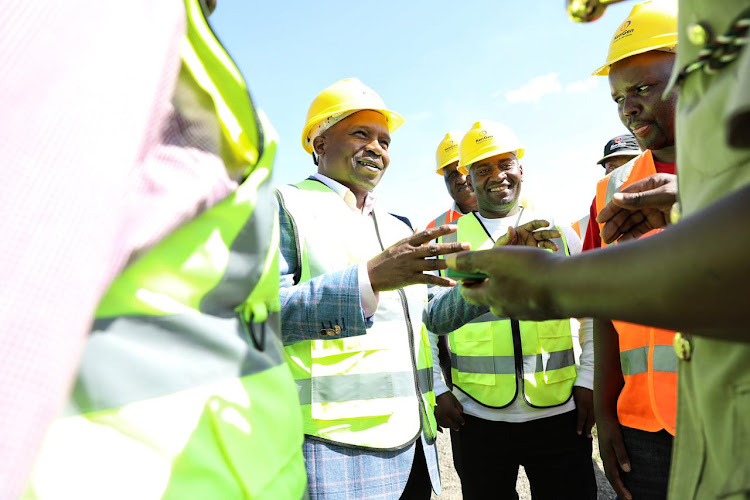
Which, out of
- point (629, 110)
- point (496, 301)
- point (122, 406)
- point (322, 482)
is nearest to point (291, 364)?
point (322, 482)

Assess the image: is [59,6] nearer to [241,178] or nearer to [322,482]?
[241,178]

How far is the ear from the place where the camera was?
118 inches

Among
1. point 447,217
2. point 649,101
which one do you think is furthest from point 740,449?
point 447,217

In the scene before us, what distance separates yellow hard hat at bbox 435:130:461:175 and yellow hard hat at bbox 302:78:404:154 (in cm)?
342

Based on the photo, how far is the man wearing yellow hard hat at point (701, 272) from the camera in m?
0.67

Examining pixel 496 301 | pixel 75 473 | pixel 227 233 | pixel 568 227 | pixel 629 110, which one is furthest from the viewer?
pixel 568 227

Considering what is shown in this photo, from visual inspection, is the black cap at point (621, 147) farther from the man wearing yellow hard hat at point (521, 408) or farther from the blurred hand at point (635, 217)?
the blurred hand at point (635, 217)

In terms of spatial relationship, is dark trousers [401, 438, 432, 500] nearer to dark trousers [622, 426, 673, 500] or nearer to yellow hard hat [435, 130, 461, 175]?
dark trousers [622, 426, 673, 500]

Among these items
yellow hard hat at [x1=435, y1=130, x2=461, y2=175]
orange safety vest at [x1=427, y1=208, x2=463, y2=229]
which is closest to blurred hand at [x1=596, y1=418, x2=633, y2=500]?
orange safety vest at [x1=427, y1=208, x2=463, y2=229]

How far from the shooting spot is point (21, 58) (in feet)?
1.65

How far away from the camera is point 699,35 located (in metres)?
Result: 0.84

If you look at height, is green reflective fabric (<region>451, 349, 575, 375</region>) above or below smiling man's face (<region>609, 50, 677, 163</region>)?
below

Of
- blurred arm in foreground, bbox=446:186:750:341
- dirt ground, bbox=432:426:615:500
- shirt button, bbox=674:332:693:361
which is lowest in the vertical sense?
dirt ground, bbox=432:426:615:500

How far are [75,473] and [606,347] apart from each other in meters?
2.43
